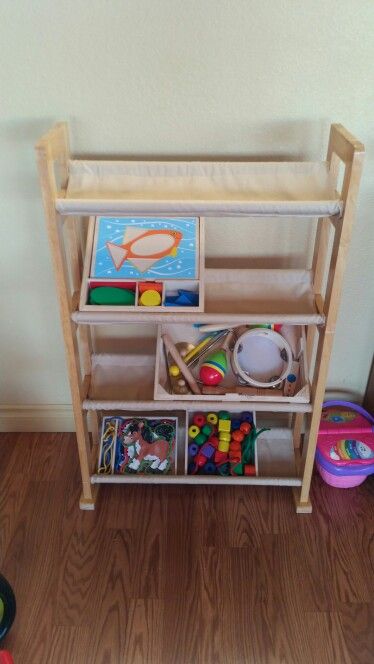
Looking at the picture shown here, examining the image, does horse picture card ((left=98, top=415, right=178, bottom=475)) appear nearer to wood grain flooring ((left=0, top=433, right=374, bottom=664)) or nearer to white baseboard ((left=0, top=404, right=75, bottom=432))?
wood grain flooring ((left=0, top=433, right=374, bottom=664))

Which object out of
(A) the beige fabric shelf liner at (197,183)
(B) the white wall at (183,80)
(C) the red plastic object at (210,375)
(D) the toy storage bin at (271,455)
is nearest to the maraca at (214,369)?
(C) the red plastic object at (210,375)

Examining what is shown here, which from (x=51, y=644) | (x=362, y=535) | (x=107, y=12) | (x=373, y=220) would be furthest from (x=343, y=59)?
(x=51, y=644)

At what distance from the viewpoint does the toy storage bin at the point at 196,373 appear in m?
1.39

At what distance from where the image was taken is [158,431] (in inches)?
64.4

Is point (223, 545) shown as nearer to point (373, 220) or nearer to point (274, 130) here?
point (373, 220)

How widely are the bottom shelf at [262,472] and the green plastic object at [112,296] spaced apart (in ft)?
1.78

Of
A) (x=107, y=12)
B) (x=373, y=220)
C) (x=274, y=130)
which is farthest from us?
(x=373, y=220)

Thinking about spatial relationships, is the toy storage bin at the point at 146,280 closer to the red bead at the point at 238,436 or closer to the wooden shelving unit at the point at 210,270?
the wooden shelving unit at the point at 210,270

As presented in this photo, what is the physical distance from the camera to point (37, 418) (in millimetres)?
1810

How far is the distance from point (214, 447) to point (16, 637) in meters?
0.70

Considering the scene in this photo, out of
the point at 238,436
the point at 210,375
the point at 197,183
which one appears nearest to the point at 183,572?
the point at 238,436

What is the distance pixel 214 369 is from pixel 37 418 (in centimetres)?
73

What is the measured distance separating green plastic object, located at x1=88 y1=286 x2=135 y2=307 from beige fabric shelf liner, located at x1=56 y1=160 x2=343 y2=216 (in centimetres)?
22

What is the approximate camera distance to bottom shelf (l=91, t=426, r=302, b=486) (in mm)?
1519
